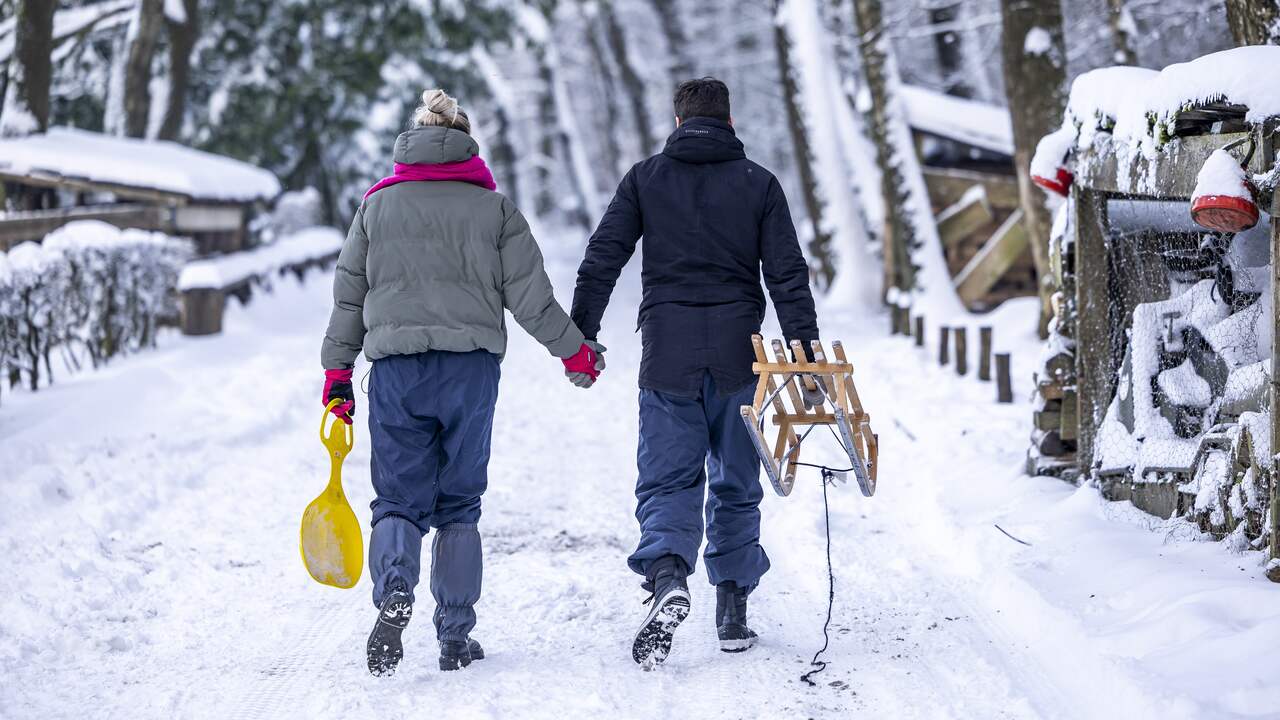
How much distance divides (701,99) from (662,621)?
6.25ft

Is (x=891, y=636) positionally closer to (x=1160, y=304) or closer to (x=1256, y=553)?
(x=1256, y=553)

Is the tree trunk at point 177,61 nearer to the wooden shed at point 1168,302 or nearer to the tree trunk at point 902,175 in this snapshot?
the tree trunk at point 902,175

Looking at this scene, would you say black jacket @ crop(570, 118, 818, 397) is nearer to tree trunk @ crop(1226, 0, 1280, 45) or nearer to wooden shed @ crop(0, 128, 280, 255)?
tree trunk @ crop(1226, 0, 1280, 45)

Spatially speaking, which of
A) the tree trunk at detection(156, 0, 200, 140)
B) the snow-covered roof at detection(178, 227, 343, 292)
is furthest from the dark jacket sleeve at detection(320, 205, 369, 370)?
the tree trunk at detection(156, 0, 200, 140)

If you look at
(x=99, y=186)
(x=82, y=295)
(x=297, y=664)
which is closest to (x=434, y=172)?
(x=297, y=664)

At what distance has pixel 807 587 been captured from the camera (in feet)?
17.5

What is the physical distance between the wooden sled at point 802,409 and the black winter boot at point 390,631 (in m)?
1.35

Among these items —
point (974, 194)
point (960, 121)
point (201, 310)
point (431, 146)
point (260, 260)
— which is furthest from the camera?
point (260, 260)

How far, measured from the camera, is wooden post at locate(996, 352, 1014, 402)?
8828mm

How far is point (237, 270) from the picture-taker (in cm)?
1577

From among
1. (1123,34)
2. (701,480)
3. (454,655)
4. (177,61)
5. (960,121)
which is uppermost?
(177,61)

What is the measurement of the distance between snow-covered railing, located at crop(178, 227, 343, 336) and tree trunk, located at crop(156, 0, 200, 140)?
2.34 meters

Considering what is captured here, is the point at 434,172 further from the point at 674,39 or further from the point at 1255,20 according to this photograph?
the point at 674,39

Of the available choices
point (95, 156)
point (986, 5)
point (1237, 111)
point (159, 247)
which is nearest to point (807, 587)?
point (1237, 111)
